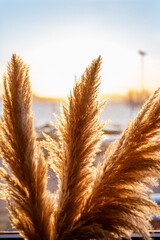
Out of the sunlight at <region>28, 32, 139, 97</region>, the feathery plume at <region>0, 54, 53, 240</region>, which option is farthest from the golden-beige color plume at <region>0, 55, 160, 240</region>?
the sunlight at <region>28, 32, 139, 97</region>

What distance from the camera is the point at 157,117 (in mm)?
741

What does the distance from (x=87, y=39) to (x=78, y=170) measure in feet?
2.86

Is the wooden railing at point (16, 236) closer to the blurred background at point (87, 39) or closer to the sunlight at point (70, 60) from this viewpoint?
the blurred background at point (87, 39)

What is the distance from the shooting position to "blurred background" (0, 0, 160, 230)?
4.07ft

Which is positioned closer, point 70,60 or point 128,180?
point 128,180

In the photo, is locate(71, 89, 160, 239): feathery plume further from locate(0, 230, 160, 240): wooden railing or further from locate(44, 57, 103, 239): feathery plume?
locate(0, 230, 160, 240): wooden railing

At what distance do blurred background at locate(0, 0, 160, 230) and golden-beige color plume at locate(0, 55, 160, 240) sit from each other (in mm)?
409

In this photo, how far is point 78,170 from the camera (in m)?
0.74

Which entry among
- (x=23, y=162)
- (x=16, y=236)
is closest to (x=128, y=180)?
(x=23, y=162)

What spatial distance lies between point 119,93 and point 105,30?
0.43 m

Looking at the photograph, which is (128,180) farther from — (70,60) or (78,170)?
(70,60)

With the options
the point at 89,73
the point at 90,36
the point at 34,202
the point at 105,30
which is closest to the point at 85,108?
the point at 89,73

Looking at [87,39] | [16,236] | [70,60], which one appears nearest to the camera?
[16,236]

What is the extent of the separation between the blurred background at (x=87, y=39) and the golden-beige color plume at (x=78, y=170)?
41 centimetres
